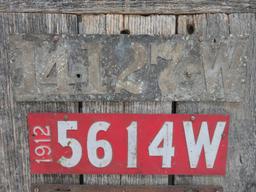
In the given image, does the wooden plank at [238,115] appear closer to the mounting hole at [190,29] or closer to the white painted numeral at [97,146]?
the mounting hole at [190,29]

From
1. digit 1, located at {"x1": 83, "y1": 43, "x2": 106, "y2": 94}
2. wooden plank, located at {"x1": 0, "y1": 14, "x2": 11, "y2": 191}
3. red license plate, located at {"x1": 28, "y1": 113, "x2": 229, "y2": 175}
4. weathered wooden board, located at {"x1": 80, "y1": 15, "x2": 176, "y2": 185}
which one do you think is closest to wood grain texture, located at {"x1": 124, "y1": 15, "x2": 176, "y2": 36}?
weathered wooden board, located at {"x1": 80, "y1": 15, "x2": 176, "y2": 185}

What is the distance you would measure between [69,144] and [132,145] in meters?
0.18

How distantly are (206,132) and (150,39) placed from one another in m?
0.32

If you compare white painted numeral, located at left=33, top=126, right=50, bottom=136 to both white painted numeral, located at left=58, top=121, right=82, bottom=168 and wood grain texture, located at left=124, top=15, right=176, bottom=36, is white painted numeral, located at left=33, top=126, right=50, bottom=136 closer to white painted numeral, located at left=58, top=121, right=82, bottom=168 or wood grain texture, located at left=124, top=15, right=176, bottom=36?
white painted numeral, located at left=58, top=121, right=82, bottom=168

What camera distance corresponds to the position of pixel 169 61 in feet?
3.44

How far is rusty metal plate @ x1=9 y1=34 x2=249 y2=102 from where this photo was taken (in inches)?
41.1

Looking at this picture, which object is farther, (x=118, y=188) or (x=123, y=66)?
(x=118, y=188)

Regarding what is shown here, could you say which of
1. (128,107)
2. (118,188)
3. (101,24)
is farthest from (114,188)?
(101,24)

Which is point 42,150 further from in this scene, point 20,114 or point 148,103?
point 148,103

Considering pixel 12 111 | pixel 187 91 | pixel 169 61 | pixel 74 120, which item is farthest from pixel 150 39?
pixel 12 111

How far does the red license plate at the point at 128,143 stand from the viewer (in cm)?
110

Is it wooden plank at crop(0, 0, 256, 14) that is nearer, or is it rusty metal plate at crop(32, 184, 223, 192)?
wooden plank at crop(0, 0, 256, 14)

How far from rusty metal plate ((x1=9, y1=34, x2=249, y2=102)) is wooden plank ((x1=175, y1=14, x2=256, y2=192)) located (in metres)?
0.03

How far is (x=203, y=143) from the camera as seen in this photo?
1118 millimetres
